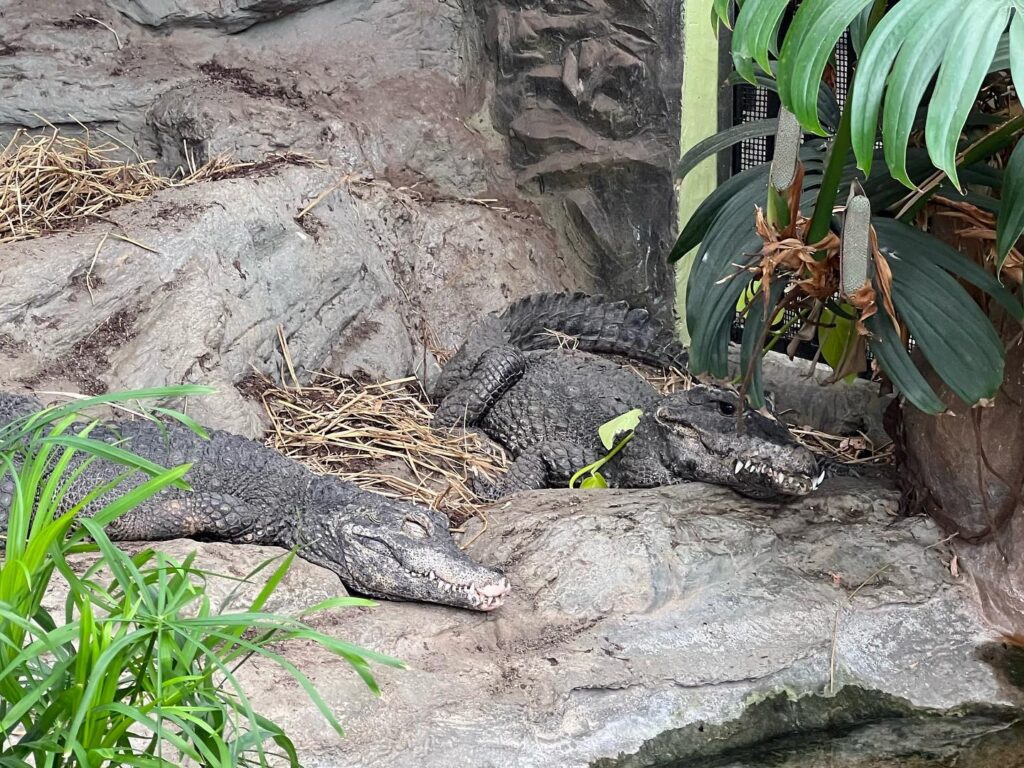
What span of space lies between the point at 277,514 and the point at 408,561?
0.55m

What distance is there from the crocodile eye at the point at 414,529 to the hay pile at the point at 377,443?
34 centimetres

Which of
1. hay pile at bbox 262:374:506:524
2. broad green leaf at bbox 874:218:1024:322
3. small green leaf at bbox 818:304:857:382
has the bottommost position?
hay pile at bbox 262:374:506:524

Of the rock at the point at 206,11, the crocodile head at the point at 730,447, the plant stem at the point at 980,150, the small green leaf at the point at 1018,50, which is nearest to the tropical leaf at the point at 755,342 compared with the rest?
the crocodile head at the point at 730,447

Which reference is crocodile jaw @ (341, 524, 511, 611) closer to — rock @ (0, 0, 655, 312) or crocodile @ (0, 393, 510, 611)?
crocodile @ (0, 393, 510, 611)

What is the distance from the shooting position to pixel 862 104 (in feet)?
6.09

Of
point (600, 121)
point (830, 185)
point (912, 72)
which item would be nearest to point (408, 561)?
point (830, 185)

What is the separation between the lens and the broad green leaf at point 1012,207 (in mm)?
2221

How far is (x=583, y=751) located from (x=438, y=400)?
2.18m

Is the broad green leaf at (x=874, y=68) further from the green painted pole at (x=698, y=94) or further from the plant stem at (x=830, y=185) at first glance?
the green painted pole at (x=698, y=94)

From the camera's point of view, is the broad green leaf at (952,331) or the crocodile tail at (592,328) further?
the crocodile tail at (592,328)

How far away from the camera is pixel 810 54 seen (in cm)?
197

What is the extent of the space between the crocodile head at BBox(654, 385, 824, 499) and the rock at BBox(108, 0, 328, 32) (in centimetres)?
246

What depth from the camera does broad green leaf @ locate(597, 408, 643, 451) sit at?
4008 millimetres

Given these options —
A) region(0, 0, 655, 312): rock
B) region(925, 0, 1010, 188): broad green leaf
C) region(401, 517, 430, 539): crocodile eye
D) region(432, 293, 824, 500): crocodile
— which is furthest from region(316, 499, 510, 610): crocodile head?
region(0, 0, 655, 312): rock
